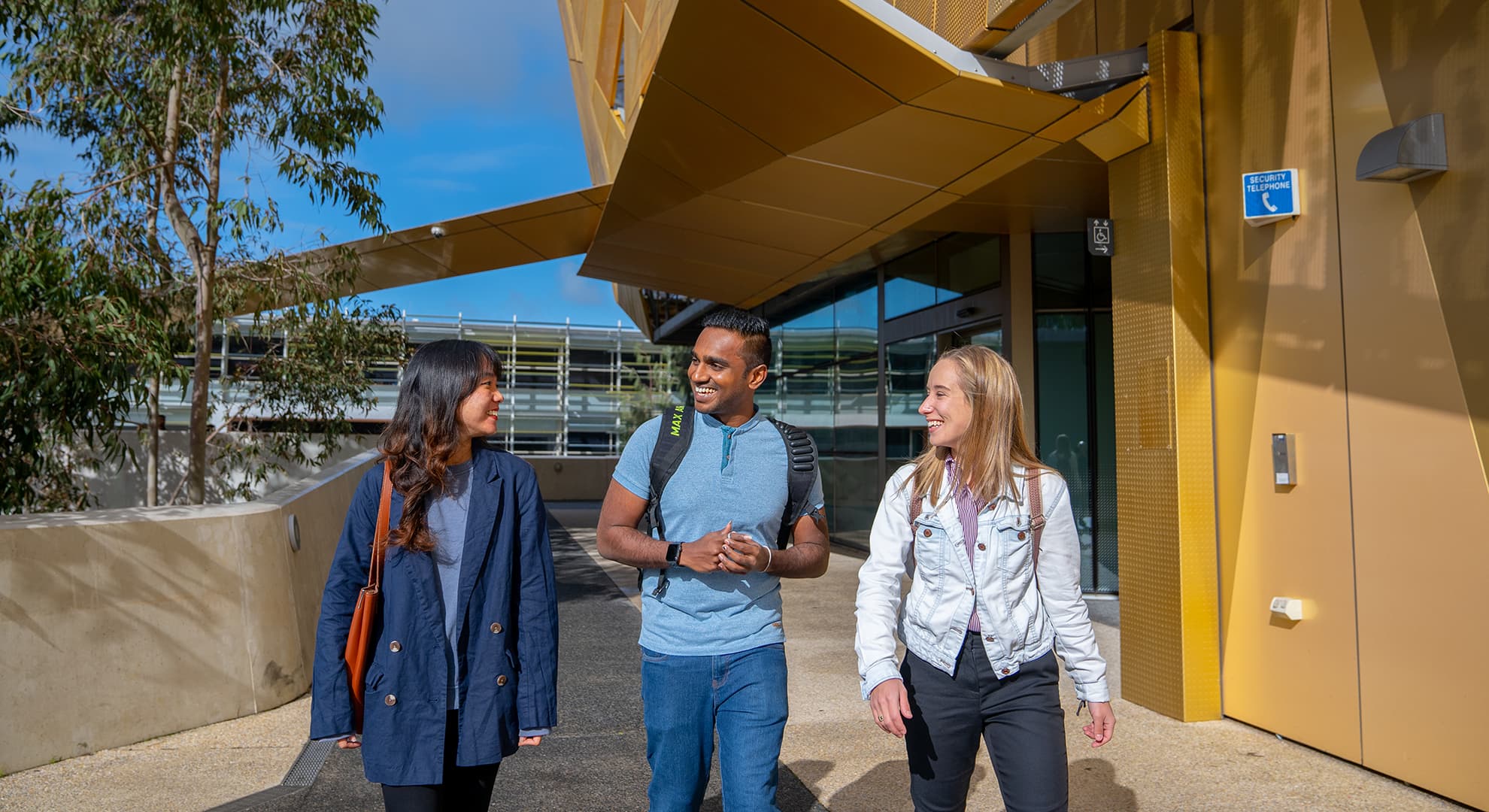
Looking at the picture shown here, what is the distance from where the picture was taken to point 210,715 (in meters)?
5.53

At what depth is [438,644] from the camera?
2531mm

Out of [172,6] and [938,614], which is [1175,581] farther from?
[172,6]

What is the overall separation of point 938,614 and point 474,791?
1.25 metres

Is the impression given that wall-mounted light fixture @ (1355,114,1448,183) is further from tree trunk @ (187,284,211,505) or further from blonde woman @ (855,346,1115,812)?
tree trunk @ (187,284,211,505)

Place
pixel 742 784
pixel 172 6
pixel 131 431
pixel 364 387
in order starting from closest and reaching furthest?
pixel 742 784, pixel 172 6, pixel 364 387, pixel 131 431

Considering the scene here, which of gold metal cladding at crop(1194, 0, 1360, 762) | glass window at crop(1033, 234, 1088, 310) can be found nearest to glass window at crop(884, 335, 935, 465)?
glass window at crop(1033, 234, 1088, 310)

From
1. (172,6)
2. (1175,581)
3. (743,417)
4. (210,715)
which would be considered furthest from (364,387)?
(743,417)

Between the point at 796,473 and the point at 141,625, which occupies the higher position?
the point at 796,473

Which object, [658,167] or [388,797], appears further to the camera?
[658,167]

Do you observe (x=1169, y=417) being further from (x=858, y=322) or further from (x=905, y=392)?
(x=858, y=322)

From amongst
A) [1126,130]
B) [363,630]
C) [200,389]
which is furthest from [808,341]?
[363,630]

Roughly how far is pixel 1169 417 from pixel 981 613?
3.65 meters

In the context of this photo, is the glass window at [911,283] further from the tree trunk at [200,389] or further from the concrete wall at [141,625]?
the concrete wall at [141,625]

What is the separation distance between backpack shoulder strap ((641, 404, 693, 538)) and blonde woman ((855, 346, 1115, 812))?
58cm
